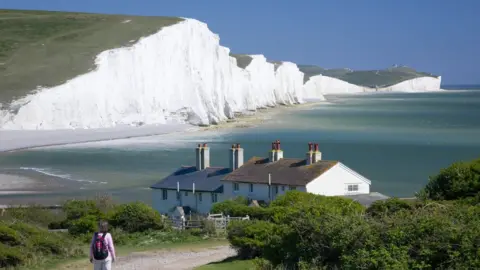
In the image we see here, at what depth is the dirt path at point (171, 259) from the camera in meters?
14.8

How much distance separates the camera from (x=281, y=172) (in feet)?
77.3

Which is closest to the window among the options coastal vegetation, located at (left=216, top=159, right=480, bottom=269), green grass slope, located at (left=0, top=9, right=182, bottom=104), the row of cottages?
the row of cottages

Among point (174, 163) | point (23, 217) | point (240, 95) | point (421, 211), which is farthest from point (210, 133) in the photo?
point (421, 211)

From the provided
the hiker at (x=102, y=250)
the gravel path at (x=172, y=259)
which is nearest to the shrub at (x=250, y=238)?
the gravel path at (x=172, y=259)

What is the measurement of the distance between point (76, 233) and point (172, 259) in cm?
443

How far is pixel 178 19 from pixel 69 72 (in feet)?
63.8

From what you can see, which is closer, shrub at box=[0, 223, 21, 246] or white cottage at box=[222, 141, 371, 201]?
shrub at box=[0, 223, 21, 246]

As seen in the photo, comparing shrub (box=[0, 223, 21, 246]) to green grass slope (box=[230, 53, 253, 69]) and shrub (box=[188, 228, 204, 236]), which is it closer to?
shrub (box=[188, 228, 204, 236])

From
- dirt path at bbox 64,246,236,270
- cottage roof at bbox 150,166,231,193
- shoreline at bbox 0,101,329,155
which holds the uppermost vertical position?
cottage roof at bbox 150,166,231,193

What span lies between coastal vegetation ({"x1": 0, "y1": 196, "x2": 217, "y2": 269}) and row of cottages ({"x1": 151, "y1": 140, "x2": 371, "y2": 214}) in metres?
2.26

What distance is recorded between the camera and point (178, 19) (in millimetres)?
89688

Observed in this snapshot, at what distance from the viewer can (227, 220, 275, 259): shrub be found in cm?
1413

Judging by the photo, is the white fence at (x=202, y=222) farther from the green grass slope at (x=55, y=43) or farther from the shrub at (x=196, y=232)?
the green grass slope at (x=55, y=43)

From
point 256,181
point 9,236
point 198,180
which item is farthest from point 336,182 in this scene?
point 9,236
